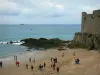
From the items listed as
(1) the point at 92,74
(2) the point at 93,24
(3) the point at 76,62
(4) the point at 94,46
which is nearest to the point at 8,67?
(3) the point at 76,62

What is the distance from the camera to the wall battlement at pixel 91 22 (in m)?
37.2

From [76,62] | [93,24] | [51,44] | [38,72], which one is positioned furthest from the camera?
[51,44]

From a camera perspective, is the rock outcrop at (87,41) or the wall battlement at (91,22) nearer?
the rock outcrop at (87,41)

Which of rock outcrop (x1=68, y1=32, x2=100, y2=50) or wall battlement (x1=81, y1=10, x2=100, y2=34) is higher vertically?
wall battlement (x1=81, y1=10, x2=100, y2=34)

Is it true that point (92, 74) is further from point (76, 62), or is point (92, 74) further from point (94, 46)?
point (94, 46)

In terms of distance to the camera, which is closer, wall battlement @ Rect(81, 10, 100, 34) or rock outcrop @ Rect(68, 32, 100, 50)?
rock outcrop @ Rect(68, 32, 100, 50)

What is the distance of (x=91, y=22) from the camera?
38969 millimetres

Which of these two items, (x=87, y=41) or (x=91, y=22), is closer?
(x=87, y=41)

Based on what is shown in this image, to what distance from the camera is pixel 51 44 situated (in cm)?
5072

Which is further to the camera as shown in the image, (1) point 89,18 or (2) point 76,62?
(1) point 89,18

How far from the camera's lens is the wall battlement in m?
37.2

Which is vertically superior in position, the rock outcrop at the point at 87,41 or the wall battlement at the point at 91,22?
the wall battlement at the point at 91,22

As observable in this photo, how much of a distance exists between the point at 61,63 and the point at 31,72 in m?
5.06

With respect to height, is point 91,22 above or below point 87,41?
above
